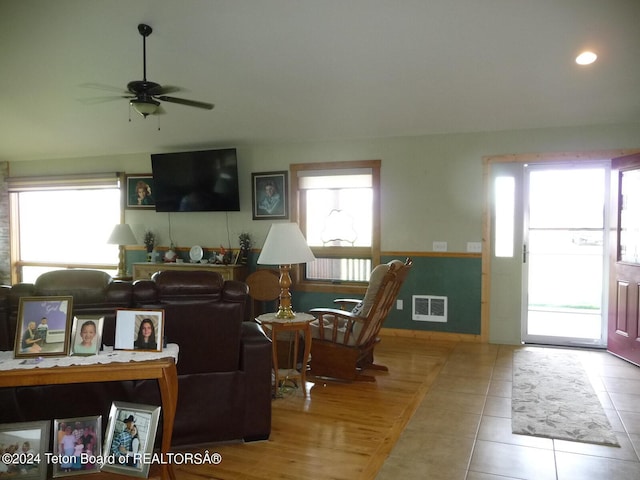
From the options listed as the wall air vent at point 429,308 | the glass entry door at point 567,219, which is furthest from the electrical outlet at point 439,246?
the glass entry door at point 567,219

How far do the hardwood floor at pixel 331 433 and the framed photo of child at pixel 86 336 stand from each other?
848mm

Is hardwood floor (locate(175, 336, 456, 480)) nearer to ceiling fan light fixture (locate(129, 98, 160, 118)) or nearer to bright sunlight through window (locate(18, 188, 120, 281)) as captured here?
ceiling fan light fixture (locate(129, 98, 160, 118))

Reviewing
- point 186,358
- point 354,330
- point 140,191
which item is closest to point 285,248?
point 354,330

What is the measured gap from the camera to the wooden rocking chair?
383 cm

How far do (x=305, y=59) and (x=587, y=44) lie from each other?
2.41 metres

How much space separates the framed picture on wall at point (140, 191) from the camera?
706cm

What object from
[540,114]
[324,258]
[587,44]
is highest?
[587,44]

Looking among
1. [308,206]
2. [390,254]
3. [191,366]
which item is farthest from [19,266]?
[191,366]

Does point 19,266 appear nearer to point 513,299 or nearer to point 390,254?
point 390,254

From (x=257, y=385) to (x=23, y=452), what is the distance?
121 centimetres

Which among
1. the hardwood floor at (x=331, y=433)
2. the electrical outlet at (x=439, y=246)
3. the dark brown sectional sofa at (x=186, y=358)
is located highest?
the electrical outlet at (x=439, y=246)

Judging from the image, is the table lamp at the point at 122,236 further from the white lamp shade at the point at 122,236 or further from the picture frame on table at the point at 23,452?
the picture frame on table at the point at 23,452

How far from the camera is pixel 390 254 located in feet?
18.8

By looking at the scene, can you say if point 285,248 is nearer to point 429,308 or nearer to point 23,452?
point 23,452
